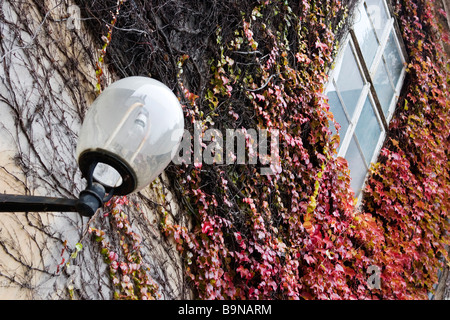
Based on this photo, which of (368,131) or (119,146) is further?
(368,131)

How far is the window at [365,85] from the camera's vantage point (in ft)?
16.8

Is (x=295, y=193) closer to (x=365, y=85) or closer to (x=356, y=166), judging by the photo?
(x=356, y=166)

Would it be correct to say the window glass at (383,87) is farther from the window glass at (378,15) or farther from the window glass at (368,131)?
the window glass at (378,15)

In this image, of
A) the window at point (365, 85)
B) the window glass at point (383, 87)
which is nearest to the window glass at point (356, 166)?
the window at point (365, 85)

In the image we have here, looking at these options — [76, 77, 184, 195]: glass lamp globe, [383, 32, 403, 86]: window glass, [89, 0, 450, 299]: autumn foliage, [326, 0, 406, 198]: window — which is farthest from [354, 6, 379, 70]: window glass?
[76, 77, 184, 195]: glass lamp globe

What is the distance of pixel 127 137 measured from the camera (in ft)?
4.95

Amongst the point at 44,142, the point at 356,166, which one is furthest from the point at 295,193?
the point at 44,142

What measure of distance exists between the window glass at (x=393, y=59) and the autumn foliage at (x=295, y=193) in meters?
0.41

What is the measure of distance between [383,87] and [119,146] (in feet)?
16.4

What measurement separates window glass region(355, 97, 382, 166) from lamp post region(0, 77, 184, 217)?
4157 millimetres

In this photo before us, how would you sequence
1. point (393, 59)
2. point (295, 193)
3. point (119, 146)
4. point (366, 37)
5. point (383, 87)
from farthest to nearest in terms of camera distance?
point (393, 59) < point (383, 87) < point (366, 37) < point (295, 193) < point (119, 146)

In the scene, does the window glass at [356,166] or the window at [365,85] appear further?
the window glass at [356,166]

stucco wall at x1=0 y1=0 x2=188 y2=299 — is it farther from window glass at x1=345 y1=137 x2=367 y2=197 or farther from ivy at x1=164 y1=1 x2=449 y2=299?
window glass at x1=345 y1=137 x2=367 y2=197
